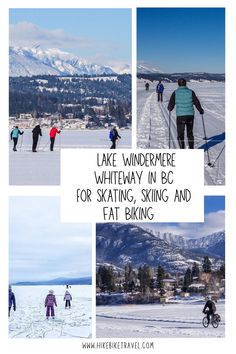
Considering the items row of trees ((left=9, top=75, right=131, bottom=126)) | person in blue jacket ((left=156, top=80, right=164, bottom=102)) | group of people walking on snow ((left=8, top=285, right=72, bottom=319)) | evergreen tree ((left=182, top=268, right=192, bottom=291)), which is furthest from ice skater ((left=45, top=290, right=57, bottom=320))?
person in blue jacket ((left=156, top=80, right=164, bottom=102))

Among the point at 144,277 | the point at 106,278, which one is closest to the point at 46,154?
the point at 106,278

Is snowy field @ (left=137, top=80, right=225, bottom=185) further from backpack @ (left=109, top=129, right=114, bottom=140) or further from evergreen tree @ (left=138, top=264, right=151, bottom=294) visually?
evergreen tree @ (left=138, top=264, right=151, bottom=294)

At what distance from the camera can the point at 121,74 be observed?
14438mm

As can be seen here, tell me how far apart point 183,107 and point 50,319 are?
3.31 m

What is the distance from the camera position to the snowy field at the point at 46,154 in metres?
13.6

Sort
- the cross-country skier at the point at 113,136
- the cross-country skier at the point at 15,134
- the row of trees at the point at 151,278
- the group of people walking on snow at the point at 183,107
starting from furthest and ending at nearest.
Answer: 1. the cross-country skier at the point at 15,134
2. the cross-country skier at the point at 113,136
3. the group of people walking on snow at the point at 183,107
4. the row of trees at the point at 151,278

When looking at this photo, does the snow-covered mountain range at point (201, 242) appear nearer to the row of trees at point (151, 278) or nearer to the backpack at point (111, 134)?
the row of trees at point (151, 278)

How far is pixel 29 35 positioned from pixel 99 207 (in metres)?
2.68

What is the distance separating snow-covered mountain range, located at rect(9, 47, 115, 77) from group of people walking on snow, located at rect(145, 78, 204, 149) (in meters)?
1.05

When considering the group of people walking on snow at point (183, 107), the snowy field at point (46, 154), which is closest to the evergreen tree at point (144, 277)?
the snowy field at point (46, 154)

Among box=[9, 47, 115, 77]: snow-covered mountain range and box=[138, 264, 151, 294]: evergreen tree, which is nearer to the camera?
box=[138, 264, 151, 294]: evergreen tree

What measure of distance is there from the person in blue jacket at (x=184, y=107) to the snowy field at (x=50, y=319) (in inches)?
93.7

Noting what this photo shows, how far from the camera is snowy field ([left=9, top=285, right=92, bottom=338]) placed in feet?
44.0

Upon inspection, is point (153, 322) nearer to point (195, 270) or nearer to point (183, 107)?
point (195, 270)
